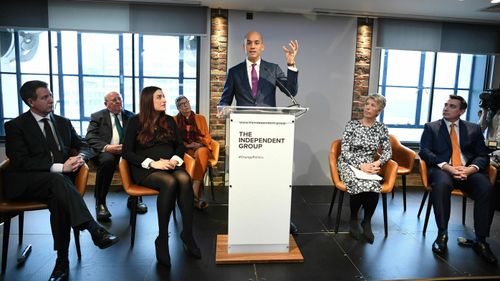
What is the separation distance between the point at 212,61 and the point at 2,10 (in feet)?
9.04

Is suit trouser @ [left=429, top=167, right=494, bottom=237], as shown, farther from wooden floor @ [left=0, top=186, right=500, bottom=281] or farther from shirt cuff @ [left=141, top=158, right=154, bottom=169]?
shirt cuff @ [left=141, top=158, right=154, bottom=169]

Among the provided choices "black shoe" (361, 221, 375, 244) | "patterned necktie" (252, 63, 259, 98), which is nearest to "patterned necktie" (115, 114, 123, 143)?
"patterned necktie" (252, 63, 259, 98)

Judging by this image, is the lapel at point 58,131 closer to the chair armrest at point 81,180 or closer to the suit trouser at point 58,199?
the chair armrest at point 81,180

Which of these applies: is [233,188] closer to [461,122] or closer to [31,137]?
[31,137]

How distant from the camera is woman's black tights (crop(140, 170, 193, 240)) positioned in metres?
2.65

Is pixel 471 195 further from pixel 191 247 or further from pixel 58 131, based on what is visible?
pixel 58 131

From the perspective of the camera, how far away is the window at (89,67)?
487 cm

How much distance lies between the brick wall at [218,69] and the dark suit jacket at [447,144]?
268cm

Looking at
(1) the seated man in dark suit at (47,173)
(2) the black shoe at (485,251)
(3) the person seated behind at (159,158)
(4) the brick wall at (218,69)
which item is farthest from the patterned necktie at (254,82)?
(2) the black shoe at (485,251)

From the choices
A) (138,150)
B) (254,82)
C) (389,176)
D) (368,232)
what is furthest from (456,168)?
(138,150)

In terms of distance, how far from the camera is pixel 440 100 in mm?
5973

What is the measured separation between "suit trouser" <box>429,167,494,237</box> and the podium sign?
1.45 m

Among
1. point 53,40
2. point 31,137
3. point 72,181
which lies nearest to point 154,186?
point 72,181

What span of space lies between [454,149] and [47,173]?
3.64 meters
